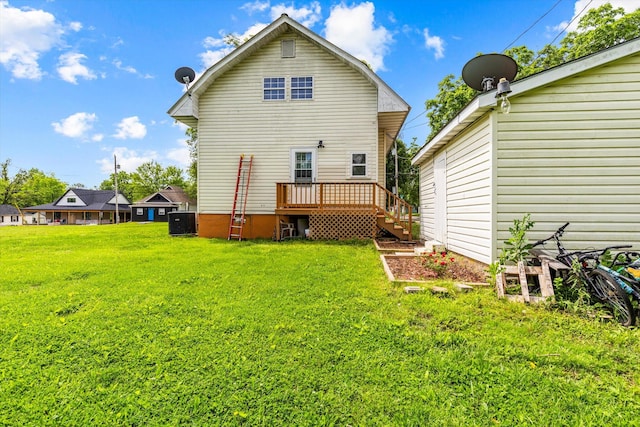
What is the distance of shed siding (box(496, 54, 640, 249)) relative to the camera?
462 centimetres

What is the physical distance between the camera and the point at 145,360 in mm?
2447

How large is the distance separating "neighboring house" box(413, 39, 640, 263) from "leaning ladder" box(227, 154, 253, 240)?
7.49 meters

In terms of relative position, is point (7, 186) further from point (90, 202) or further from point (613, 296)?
point (613, 296)

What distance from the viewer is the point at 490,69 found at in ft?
19.3

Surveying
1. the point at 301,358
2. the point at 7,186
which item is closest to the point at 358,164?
the point at 301,358

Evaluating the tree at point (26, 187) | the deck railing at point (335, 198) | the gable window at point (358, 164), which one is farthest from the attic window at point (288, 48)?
the tree at point (26, 187)

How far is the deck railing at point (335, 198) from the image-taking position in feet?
31.1

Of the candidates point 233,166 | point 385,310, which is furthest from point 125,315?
point 233,166

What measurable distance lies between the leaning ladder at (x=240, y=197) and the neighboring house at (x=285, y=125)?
0.21m

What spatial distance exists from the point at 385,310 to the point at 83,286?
4490mm

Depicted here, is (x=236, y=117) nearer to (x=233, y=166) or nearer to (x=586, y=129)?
(x=233, y=166)

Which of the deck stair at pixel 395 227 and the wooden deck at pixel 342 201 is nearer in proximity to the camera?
the deck stair at pixel 395 227

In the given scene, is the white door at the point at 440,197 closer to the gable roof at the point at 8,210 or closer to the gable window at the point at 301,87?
the gable window at the point at 301,87

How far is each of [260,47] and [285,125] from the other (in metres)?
2.97
